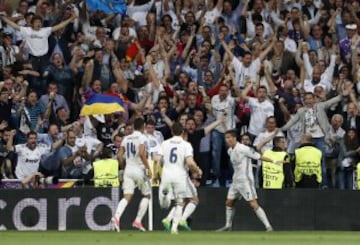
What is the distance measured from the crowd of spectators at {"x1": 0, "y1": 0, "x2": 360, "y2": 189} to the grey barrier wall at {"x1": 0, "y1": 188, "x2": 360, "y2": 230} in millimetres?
842

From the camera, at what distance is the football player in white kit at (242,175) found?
1008 inches

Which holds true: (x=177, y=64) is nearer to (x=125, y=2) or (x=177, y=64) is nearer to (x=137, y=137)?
(x=125, y=2)

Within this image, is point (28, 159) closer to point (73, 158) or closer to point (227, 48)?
point (73, 158)

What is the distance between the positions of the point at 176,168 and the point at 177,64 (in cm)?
647

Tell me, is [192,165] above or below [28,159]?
below

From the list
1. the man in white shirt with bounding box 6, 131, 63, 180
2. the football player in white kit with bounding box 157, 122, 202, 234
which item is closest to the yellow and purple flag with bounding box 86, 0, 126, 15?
the man in white shirt with bounding box 6, 131, 63, 180

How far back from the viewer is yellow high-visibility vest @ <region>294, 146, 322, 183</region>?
27188 millimetres

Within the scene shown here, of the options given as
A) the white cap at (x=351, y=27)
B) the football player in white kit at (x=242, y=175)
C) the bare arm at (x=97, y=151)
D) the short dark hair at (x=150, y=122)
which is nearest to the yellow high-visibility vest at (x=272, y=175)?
the football player in white kit at (x=242, y=175)

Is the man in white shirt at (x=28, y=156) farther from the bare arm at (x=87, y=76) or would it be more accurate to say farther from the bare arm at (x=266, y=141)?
the bare arm at (x=266, y=141)

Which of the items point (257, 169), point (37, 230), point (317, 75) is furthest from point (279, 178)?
point (37, 230)

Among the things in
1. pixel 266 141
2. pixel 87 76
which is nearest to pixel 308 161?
pixel 266 141

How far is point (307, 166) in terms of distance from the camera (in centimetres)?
2722

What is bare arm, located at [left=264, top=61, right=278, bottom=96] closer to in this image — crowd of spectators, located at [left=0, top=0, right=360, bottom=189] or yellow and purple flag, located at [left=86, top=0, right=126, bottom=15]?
crowd of spectators, located at [left=0, top=0, right=360, bottom=189]

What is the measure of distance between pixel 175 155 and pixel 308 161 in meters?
4.52
